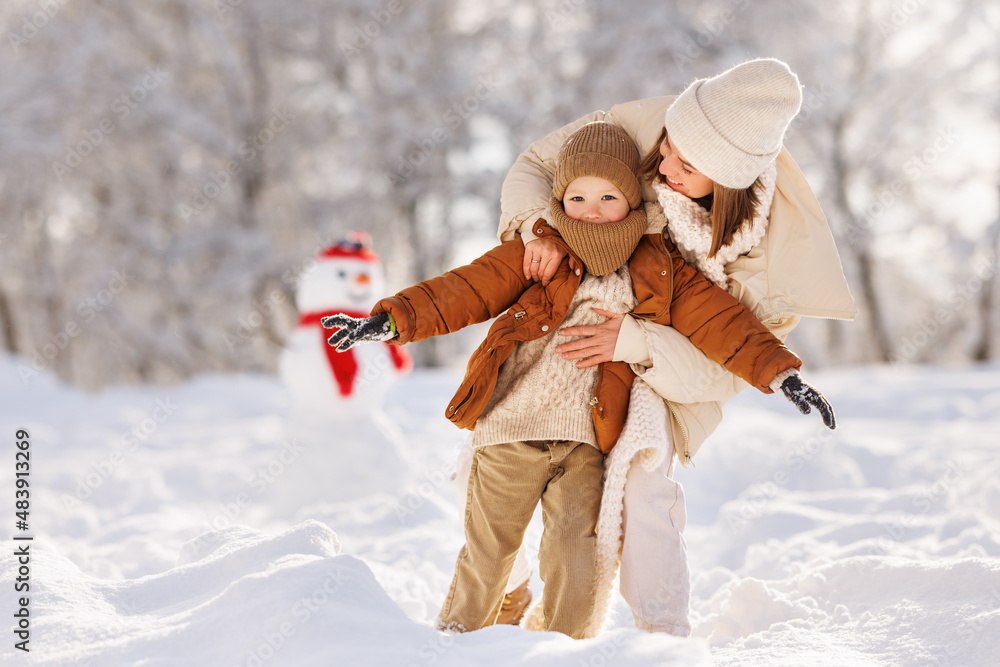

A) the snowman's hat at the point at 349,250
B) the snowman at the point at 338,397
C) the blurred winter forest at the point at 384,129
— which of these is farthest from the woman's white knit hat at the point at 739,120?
the blurred winter forest at the point at 384,129

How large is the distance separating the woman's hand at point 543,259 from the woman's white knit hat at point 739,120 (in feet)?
1.36

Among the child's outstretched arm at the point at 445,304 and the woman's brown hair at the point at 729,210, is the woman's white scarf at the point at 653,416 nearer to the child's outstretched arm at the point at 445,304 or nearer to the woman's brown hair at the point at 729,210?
the woman's brown hair at the point at 729,210

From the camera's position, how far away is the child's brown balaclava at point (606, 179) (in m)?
2.00

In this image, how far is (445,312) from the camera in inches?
79.1

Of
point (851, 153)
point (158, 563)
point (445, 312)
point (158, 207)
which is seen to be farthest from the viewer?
point (158, 207)

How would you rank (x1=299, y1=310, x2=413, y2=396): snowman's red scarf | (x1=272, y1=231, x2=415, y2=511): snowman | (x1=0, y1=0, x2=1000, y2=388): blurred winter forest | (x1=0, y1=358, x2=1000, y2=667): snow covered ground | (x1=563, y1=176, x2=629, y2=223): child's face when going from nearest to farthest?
1. (x1=0, y1=358, x2=1000, y2=667): snow covered ground
2. (x1=563, y1=176, x2=629, y2=223): child's face
3. (x1=272, y1=231, x2=415, y2=511): snowman
4. (x1=299, y1=310, x2=413, y2=396): snowman's red scarf
5. (x1=0, y1=0, x2=1000, y2=388): blurred winter forest

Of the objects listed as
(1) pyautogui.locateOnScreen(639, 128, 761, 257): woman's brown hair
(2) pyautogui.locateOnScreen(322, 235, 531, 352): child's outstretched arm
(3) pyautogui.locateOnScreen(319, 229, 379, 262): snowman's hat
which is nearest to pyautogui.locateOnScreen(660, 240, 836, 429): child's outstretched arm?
(1) pyautogui.locateOnScreen(639, 128, 761, 257): woman's brown hair

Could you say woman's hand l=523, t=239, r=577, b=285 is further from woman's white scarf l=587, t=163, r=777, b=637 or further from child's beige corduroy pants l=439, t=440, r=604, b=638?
child's beige corduroy pants l=439, t=440, r=604, b=638

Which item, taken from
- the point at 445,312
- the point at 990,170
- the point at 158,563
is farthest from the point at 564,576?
the point at 990,170

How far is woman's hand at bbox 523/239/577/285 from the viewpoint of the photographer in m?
2.06

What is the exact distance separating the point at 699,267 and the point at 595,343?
1.19 ft

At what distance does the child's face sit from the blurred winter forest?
355 inches

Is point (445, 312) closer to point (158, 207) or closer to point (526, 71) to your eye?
point (526, 71)

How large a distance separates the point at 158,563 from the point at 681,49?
9.90 metres
